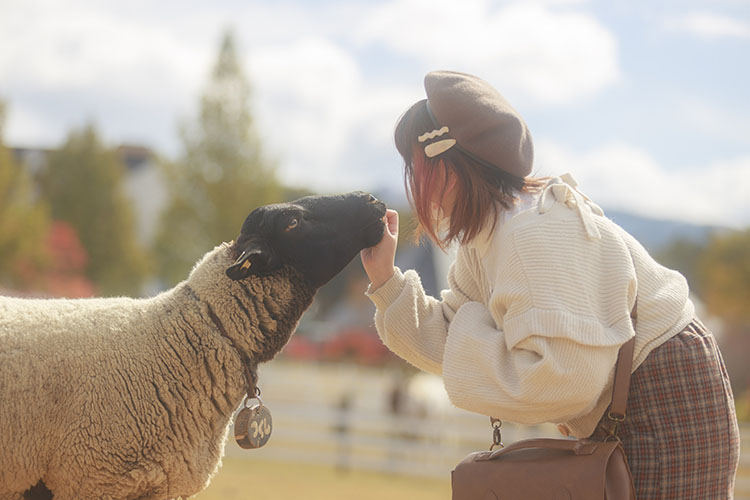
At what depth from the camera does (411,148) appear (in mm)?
2564

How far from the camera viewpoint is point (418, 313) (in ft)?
9.27

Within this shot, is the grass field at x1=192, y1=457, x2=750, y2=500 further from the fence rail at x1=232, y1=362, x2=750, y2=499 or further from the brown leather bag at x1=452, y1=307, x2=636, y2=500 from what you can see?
the brown leather bag at x1=452, y1=307, x2=636, y2=500

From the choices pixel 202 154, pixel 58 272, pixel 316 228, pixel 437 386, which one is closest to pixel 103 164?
pixel 58 272

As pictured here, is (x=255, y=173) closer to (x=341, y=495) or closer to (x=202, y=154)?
(x=202, y=154)

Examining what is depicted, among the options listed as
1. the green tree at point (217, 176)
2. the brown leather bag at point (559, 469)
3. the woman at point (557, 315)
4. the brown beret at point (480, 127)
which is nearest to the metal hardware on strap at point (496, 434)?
the brown leather bag at point (559, 469)

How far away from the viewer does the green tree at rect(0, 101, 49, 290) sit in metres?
22.2

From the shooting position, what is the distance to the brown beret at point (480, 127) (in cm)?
234

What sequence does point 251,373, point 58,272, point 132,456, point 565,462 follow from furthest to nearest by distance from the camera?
point 58,272 < point 251,373 < point 132,456 < point 565,462

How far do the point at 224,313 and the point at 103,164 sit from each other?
33.3 meters

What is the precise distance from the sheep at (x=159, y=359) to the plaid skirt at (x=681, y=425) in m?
1.36

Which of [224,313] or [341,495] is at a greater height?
[224,313]

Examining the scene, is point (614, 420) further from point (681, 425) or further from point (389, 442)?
point (389, 442)

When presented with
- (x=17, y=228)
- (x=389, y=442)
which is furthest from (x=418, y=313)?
(x=17, y=228)

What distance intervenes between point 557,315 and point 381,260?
37.6 inches
